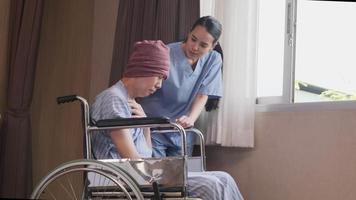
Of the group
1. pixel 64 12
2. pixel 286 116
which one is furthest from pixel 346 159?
pixel 64 12

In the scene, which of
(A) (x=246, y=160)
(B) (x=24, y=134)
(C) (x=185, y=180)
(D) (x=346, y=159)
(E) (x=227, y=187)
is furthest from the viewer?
(B) (x=24, y=134)

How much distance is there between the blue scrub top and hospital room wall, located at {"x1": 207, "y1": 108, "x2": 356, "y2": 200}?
32 centimetres

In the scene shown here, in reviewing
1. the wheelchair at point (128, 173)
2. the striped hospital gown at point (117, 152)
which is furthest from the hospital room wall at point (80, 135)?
the wheelchair at point (128, 173)

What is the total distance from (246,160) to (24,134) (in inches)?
50.2

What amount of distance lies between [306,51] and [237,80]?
0.36 metres

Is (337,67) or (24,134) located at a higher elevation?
(337,67)

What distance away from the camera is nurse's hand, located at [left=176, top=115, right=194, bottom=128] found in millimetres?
2355

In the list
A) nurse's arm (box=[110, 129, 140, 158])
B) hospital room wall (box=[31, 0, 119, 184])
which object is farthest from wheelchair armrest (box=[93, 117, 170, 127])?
hospital room wall (box=[31, 0, 119, 184])

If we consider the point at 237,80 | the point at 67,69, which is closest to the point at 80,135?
the point at 67,69

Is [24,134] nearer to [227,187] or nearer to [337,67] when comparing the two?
[227,187]

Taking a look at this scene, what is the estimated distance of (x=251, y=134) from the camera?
2529mm

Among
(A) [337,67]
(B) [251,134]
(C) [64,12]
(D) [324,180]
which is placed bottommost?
(D) [324,180]

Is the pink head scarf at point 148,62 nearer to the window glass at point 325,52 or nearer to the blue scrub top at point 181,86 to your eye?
the blue scrub top at point 181,86

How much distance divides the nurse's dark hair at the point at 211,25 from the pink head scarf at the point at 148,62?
399 mm
